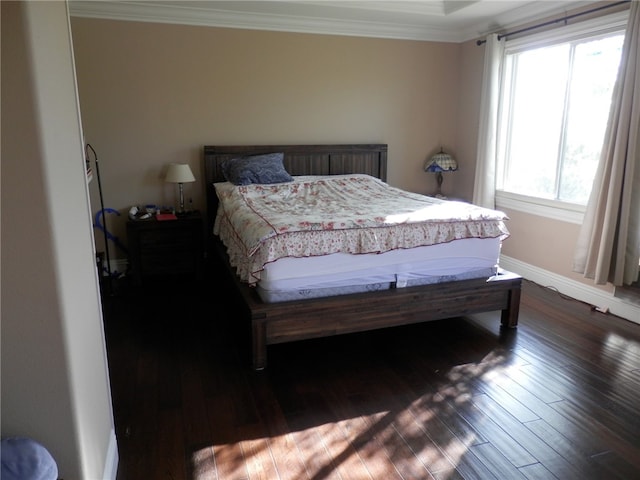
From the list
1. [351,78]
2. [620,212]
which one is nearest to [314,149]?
[351,78]

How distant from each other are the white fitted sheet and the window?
142cm

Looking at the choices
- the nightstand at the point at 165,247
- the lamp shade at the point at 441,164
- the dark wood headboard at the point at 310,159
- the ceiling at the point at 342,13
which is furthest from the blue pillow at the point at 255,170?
the lamp shade at the point at 441,164

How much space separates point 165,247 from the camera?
13.8ft

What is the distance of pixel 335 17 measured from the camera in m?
4.54

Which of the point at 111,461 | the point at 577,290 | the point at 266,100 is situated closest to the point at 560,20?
the point at 577,290

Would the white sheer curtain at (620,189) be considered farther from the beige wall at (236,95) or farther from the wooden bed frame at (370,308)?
the beige wall at (236,95)

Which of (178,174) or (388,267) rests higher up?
(178,174)

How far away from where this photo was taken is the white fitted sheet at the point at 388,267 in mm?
2670

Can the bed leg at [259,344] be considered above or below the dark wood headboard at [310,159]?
below

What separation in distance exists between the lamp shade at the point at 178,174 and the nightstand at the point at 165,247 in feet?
1.07

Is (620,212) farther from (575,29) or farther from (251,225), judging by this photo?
(251,225)

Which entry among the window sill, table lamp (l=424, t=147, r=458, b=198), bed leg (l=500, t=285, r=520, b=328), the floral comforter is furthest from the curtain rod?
bed leg (l=500, t=285, r=520, b=328)

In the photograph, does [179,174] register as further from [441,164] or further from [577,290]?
[577,290]

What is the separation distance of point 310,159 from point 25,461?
393 centimetres
